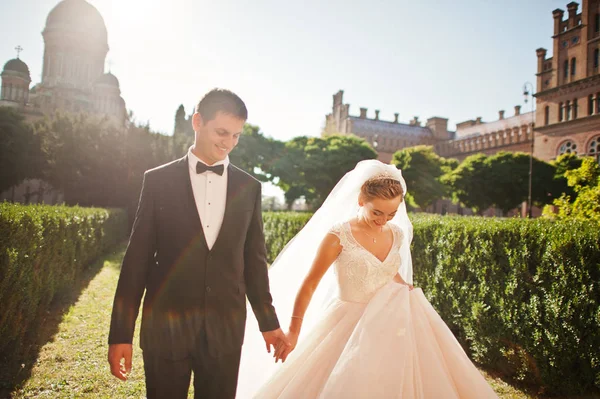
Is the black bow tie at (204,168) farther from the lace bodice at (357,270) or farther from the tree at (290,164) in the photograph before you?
the tree at (290,164)

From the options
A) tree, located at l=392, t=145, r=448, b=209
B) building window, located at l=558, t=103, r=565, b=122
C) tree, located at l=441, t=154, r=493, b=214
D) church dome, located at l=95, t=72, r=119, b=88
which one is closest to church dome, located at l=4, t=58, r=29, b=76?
church dome, located at l=95, t=72, r=119, b=88

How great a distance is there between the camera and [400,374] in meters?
2.35

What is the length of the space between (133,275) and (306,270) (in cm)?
179

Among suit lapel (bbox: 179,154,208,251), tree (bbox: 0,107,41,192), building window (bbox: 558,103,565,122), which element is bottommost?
suit lapel (bbox: 179,154,208,251)

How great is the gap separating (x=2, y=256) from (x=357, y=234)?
12.8 feet

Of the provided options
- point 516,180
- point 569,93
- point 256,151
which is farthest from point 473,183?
point 256,151

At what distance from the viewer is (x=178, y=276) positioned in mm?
2184

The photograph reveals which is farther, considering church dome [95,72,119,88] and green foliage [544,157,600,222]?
church dome [95,72,119,88]

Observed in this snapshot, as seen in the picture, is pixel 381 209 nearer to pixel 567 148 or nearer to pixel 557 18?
pixel 567 148

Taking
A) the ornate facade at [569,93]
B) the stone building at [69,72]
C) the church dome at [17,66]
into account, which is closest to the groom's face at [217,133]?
the ornate facade at [569,93]

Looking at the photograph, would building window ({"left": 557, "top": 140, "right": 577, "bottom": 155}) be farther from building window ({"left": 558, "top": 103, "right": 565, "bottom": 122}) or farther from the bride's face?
the bride's face

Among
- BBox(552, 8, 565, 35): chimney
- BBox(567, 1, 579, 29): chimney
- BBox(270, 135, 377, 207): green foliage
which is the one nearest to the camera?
BBox(567, 1, 579, 29): chimney

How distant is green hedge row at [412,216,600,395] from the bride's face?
8.89 feet

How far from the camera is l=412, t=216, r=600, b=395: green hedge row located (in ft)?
13.9
